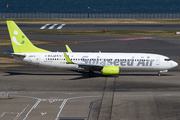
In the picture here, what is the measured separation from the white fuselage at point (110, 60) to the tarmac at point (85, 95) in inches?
81.9

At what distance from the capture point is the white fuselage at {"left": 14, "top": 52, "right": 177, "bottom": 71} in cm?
5112

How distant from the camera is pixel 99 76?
52.6 metres

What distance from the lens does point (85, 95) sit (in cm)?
4081

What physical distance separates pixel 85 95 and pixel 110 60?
12.4m

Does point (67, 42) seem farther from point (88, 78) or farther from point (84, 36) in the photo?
point (88, 78)

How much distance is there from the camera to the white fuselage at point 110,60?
51125mm

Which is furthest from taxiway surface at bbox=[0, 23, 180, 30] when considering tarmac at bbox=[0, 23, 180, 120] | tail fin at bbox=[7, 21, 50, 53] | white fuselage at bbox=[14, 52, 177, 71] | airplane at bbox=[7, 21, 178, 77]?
white fuselage at bbox=[14, 52, 177, 71]

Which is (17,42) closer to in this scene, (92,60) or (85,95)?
(92,60)

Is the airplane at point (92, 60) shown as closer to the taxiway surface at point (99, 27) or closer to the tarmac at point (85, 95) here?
the tarmac at point (85, 95)

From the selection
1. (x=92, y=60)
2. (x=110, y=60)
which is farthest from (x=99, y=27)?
(x=110, y=60)

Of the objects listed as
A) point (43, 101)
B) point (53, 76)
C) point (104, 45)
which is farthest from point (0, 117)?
point (104, 45)

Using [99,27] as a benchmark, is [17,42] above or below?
above

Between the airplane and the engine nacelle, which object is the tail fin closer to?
the airplane

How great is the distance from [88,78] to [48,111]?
699 inches
